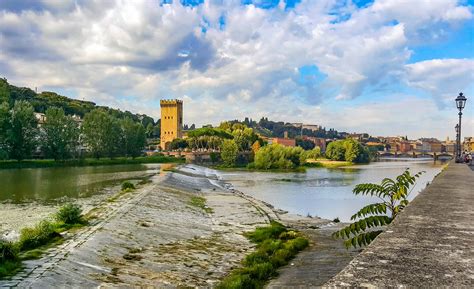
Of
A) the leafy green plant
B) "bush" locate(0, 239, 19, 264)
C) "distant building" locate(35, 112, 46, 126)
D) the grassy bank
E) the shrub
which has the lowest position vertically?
the shrub

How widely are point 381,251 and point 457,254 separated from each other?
646 millimetres

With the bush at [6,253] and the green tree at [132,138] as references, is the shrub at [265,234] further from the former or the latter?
the green tree at [132,138]

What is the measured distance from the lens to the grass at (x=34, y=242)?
29.2 ft

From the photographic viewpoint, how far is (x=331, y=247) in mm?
14258

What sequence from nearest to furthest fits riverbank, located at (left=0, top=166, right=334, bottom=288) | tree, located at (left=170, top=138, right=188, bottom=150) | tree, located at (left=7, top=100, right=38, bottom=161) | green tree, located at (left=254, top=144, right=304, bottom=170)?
riverbank, located at (left=0, top=166, right=334, bottom=288) → tree, located at (left=7, top=100, right=38, bottom=161) → green tree, located at (left=254, top=144, right=304, bottom=170) → tree, located at (left=170, top=138, right=188, bottom=150)

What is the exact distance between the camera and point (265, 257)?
40.7 ft

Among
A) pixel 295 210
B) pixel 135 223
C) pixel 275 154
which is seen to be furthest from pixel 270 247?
pixel 275 154

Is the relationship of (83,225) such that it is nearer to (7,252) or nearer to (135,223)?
(135,223)

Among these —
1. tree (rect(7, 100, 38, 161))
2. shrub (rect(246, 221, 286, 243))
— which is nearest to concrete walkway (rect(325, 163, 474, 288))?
shrub (rect(246, 221, 286, 243))

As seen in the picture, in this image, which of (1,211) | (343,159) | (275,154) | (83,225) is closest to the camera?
(83,225)

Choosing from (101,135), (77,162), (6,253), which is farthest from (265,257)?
(101,135)

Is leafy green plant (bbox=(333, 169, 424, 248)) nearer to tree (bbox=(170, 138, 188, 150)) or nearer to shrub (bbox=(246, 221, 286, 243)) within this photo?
shrub (bbox=(246, 221, 286, 243))

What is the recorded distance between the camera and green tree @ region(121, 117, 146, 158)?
309 ft

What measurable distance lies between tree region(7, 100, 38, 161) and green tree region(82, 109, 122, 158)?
1750cm
